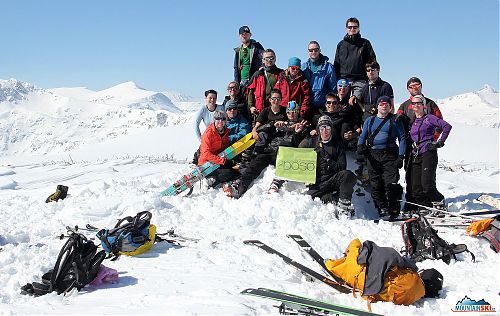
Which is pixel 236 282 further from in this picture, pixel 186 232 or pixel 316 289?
pixel 186 232

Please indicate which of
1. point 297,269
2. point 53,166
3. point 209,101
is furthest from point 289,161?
point 53,166

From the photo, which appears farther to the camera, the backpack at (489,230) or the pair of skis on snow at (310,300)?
the backpack at (489,230)

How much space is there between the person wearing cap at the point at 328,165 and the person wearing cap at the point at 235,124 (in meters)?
1.90

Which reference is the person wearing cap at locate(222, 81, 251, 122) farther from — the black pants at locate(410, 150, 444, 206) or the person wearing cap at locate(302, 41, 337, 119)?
the black pants at locate(410, 150, 444, 206)

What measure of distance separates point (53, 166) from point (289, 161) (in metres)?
10.2

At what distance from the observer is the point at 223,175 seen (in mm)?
9242

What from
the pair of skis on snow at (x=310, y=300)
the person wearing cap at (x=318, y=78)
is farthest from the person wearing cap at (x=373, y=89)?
the pair of skis on snow at (x=310, y=300)

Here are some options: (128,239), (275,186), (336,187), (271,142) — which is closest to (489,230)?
(336,187)

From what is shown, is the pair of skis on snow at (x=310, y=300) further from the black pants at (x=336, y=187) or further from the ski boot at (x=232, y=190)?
the ski boot at (x=232, y=190)

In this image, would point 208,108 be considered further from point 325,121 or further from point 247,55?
point 325,121

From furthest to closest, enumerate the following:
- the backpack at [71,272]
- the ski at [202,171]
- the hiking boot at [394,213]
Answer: the ski at [202,171]
the hiking boot at [394,213]
the backpack at [71,272]

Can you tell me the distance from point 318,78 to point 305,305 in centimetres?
611

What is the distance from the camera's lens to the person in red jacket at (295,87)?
30.4 ft

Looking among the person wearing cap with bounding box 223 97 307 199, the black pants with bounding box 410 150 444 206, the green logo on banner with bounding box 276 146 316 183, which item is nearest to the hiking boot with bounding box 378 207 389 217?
the black pants with bounding box 410 150 444 206
